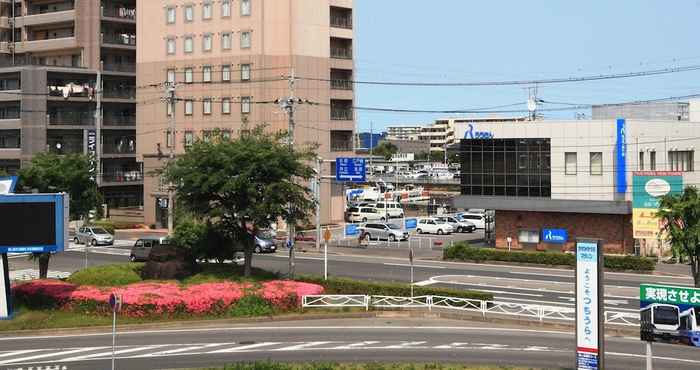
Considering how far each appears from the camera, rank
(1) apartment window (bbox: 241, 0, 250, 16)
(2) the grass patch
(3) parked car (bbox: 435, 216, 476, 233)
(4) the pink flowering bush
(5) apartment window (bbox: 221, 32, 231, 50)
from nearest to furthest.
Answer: (4) the pink flowering bush
(2) the grass patch
(3) parked car (bbox: 435, 216, 476, 233)
(1) apartment window (bbox: 241, 0, 250, 16)
(5) apartment window (bbox: 221, 32, 231, 50)

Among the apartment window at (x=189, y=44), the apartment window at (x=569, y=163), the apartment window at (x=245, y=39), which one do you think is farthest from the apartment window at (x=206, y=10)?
the apartment window at (x=569, y=163)

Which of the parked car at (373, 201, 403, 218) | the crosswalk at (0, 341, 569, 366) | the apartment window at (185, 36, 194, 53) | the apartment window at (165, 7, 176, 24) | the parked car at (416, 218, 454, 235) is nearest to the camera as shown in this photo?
the crosswalk at (0, 341, 569, 366)

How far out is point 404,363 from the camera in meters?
27.9

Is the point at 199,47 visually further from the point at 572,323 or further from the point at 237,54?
the point at 572,323

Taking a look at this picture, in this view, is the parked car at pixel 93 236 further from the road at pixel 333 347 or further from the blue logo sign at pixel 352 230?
the road at pixel 333 347

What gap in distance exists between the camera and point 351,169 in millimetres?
69000

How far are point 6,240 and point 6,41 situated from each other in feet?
255

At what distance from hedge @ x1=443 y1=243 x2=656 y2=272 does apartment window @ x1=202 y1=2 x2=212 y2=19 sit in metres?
39.1

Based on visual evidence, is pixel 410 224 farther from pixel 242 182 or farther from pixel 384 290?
pixel 242 182

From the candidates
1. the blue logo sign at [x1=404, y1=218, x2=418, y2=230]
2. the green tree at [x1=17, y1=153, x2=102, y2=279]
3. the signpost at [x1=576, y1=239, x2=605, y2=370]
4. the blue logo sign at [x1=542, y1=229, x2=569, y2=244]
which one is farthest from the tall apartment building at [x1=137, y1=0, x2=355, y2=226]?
the signpost at [x1=576, y1=239, x2=605, y2=370]

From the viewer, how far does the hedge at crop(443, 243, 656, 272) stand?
5462cm

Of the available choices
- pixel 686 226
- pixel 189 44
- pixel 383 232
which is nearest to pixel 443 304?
pixel 686 226

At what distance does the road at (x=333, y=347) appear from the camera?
95.9ft

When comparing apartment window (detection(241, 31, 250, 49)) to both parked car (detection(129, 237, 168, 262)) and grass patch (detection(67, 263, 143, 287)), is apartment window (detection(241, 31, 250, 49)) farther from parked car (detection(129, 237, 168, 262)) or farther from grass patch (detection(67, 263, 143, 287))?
grass patch (detection(67, 263, 143, 287))
